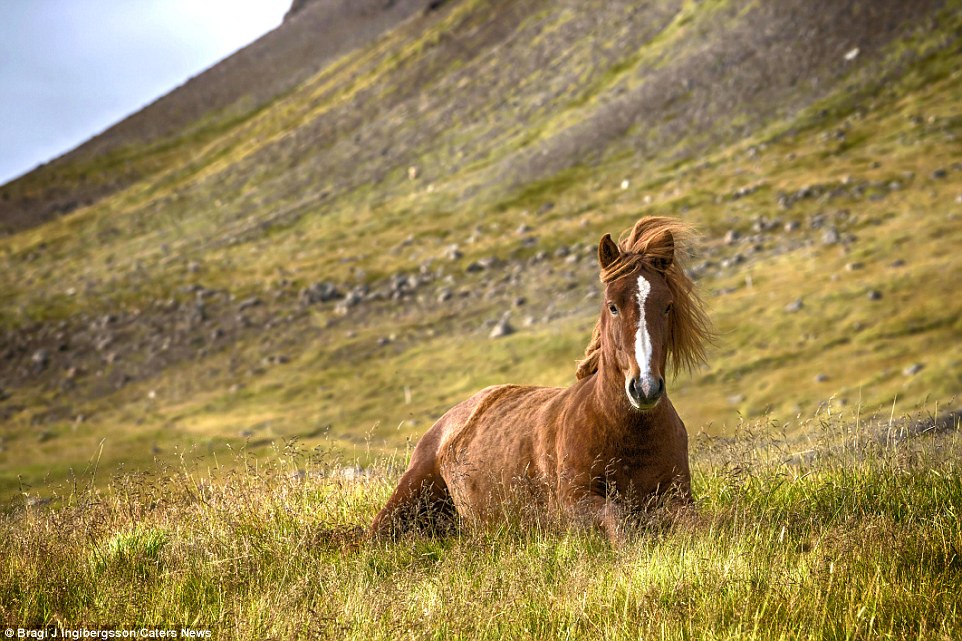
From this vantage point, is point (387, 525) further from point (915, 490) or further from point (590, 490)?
point (915, 490)

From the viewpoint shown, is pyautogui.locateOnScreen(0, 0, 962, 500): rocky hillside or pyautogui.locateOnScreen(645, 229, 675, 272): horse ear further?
pyautogui.locateOnScreen(0, 0, 962, 500): rocky hillside

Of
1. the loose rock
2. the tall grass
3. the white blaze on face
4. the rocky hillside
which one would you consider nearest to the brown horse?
the white blaze on face

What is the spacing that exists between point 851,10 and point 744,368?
151 ft

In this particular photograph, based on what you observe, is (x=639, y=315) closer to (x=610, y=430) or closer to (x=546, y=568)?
(x=610, y=430)

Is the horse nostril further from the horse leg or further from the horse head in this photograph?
the horse leg

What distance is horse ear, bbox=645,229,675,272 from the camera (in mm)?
6736

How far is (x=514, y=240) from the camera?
61.0m

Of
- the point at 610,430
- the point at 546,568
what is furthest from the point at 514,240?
the point at 546,568

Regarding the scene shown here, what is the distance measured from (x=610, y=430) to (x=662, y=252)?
140 cm

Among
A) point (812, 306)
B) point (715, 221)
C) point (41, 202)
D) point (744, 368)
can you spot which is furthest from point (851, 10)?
point (41, 202)

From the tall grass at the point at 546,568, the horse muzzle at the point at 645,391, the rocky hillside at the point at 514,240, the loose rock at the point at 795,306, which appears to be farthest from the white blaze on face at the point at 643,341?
the loose rock at the point at 795,306

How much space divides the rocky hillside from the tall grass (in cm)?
1336

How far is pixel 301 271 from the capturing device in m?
64.1

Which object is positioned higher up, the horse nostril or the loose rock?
the horse nostril
